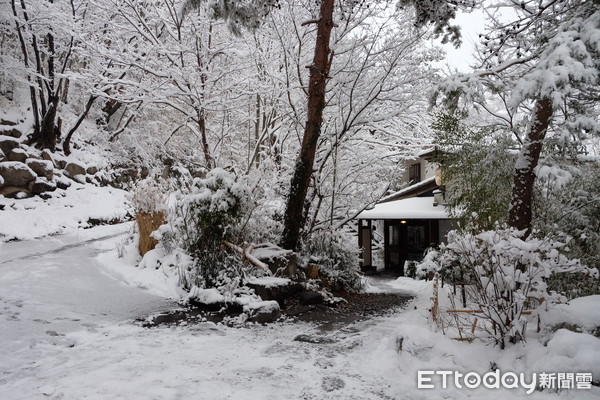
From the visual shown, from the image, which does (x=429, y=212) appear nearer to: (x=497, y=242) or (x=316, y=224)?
(x=316, y=224)

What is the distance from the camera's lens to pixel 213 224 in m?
7.01

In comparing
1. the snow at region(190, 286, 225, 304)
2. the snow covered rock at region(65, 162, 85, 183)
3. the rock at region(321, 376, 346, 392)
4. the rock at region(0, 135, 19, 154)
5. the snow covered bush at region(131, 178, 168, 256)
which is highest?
the rock at region(0, 135, 19, 154)

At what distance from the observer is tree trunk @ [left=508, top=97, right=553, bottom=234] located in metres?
5.81

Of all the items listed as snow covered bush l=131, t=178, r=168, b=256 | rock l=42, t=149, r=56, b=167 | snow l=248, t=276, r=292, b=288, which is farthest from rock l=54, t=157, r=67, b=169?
snow l=248, t=276, r=292, b=288

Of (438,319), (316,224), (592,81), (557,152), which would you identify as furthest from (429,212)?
(592,81)

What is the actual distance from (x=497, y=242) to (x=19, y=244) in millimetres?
11659

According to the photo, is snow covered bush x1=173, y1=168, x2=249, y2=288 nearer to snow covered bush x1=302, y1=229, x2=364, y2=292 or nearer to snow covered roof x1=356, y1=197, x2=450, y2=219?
snow covered bush x1=302, y1=229, x2=364, y2=292

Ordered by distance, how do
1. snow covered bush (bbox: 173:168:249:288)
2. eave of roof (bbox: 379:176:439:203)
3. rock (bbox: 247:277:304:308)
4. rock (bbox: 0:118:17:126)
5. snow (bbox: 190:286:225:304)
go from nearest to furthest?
snow (bbox: 190:286:225:304), rock (bbox: 247:277:304:308), snow covered bush (bbox: 173:168:249:288), rock (bbox: 0:118:17:126), eave of roof (bbox: 379:176:439:203)

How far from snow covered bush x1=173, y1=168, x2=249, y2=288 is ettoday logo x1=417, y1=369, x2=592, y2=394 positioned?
386cm

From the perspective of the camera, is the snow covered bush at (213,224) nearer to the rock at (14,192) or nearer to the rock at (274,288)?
the rock at (274,288)

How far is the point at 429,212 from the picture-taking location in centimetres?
1452

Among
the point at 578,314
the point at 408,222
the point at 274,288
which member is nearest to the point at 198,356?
the point at 274,288

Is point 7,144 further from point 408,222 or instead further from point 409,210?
point 408,222

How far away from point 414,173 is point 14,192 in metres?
17.5
